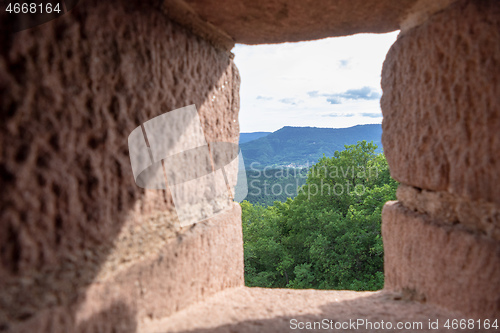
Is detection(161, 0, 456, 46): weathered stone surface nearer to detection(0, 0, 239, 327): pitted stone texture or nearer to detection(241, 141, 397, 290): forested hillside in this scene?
detection(0, 0, 239, 327): pitted stone texture

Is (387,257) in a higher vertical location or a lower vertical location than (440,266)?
lower

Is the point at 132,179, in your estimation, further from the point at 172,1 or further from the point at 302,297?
the point at 302,297

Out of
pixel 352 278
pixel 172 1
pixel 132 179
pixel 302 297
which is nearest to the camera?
pixel 132 179

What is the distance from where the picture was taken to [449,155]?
1.06m

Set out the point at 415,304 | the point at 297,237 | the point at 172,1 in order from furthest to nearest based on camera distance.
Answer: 1. the point at 297,237
2. the point at 415,304
3. the point at 172,1

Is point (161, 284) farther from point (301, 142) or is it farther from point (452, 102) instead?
point (301, 142)

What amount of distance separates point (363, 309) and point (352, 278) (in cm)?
803

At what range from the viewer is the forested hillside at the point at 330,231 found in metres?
8.46

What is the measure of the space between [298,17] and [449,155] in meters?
0.76

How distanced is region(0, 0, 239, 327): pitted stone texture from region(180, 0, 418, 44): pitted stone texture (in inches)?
8.9

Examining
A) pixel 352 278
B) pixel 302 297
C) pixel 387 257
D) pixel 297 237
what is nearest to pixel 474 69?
pixel 387 257

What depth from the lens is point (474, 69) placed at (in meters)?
0.97

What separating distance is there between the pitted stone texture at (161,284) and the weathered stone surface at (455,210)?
2.66ft

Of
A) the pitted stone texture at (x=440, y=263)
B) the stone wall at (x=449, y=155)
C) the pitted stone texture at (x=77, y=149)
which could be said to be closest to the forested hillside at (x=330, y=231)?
the pitted stone texture at (x=440, y=263)
